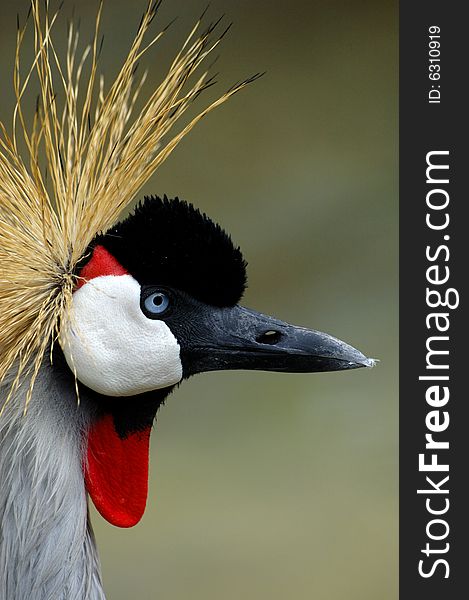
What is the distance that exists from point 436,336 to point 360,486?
110 centimetres

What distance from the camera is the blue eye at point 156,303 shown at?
1.19 metres

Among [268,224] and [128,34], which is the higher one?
[128,34]

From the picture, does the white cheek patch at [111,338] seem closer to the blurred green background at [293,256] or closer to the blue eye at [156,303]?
the blue eye at [156,303]

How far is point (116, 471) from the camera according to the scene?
129 cm

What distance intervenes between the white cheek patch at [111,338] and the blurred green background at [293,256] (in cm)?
178

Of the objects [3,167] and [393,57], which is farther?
[393,57]

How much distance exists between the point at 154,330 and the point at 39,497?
25 centimetres

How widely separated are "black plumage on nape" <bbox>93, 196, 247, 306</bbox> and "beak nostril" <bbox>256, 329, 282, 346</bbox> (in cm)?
10

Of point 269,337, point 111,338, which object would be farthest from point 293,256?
point 111,338

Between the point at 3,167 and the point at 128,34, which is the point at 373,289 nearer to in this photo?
the point at 128,34

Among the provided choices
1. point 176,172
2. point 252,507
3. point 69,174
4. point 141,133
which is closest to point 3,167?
point 69,174

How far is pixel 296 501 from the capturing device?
3043 mm

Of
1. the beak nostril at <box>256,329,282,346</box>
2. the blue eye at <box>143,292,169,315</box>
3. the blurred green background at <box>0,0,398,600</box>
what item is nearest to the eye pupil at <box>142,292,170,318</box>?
the blue eye at <box>143,292,169,315</box>

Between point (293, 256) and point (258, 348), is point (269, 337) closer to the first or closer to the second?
point (258, 348)
